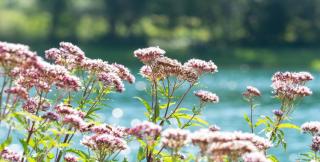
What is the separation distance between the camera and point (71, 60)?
8.99m

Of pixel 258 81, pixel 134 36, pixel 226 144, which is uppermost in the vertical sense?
pixel 134 36

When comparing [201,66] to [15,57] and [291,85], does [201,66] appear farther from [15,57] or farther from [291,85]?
[15,57]

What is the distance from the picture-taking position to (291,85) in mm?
9742

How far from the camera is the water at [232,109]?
38.8 metres

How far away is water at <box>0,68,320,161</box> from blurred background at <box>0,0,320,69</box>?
37.7 metres

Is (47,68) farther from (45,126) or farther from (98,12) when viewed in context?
(98,12)

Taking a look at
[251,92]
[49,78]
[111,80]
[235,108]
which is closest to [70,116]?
[49,78]

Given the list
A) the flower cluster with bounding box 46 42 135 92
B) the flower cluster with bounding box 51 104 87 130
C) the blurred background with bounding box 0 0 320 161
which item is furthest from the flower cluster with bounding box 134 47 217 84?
the blurred background with bounding box 0 0 320 161

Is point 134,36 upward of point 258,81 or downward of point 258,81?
upward

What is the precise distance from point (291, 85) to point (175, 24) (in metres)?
113

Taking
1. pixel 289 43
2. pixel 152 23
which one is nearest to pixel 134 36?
pixel 152 23

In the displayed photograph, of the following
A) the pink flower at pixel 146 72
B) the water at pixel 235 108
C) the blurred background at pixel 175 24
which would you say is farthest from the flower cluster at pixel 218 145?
the blurred background at pixel 175 24

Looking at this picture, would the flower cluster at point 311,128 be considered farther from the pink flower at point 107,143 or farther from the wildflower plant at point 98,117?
the pink flower at point 107,143

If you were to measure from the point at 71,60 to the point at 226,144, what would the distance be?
Result: 12.2ft
